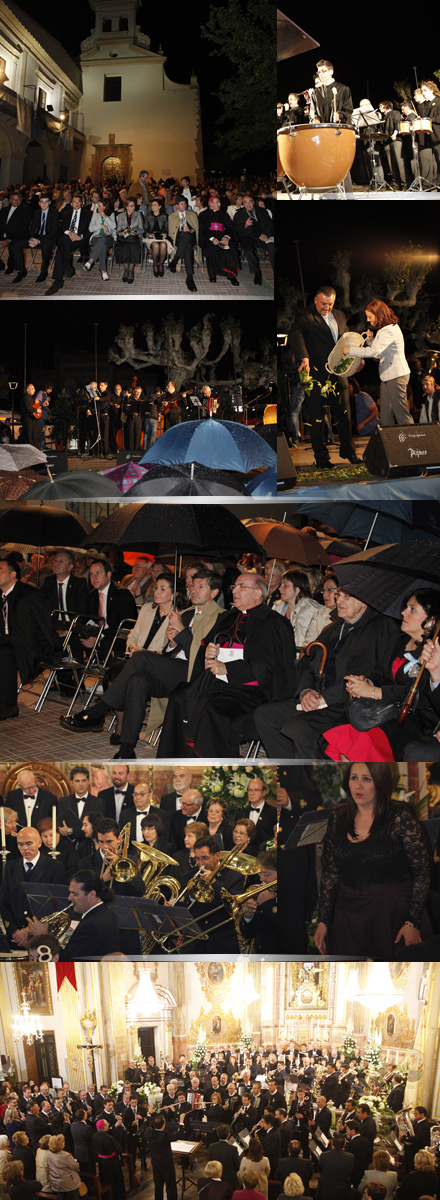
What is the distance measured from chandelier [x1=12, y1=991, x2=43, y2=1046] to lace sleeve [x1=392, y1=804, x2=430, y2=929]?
2.48 m

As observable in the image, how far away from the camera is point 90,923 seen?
611cm

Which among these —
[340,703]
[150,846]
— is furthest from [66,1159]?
[340,703]

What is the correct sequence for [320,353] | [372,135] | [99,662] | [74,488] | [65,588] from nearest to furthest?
[372,135] → [320,353] → [74,488] → [99,662] → [65,588]

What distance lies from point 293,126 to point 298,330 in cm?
122

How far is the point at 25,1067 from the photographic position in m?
6.49

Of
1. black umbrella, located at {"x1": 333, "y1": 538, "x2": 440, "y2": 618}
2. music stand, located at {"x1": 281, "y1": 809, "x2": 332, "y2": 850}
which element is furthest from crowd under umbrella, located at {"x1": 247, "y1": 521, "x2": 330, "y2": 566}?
music stand, located at {"x1": 281, "y1": 809, "x2": 332, "y2": 850}

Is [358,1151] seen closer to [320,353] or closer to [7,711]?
[7,711]

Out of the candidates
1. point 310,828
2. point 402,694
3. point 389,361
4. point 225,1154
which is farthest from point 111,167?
point 225,1154

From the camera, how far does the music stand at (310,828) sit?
5.98m

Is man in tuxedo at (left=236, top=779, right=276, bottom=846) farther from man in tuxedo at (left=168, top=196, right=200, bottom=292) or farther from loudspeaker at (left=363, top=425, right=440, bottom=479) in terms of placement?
man in tuxedo at (left=168, top=196, right=200, bottom=292)

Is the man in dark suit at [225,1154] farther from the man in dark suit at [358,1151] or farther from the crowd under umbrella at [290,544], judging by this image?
the crowd under umbrella at [290,544]

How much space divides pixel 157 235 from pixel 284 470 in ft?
5.88

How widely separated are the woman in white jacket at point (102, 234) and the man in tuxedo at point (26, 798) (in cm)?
332

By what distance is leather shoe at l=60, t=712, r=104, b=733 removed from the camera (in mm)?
6723
